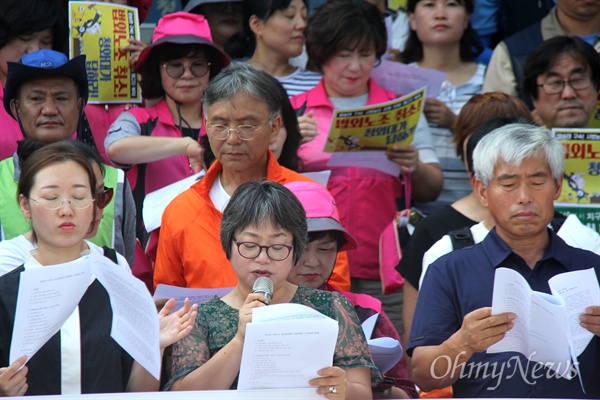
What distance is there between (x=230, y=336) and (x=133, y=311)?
0.41 m

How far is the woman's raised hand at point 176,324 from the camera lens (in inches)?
144

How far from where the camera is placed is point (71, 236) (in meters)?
4.02

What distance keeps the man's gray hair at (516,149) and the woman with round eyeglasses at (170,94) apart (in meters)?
1.72

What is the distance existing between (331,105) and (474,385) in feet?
7.82

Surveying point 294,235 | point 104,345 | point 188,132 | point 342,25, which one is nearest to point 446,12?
point 342,25

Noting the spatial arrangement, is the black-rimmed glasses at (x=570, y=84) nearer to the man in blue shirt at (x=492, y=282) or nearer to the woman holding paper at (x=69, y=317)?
the man in blue shirt at (x=492, y=282)

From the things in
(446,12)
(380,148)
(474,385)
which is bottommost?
Result: (474,385)

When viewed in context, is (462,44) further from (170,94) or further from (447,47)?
(170,94)

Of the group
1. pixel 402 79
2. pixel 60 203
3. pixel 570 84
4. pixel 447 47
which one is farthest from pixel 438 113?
pixel 60 203

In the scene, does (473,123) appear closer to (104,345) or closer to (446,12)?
(446,12)

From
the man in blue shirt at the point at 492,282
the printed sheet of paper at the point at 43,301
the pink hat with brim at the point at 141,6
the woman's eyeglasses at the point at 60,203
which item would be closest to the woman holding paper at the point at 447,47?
the pink hat with brim at the point at 141,6

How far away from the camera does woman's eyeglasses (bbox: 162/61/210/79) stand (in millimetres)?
5824

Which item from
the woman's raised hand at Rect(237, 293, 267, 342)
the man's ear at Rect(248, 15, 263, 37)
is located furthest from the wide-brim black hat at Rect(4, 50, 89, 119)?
the woman's raised hand at Rect(237, 293, 267, 342)

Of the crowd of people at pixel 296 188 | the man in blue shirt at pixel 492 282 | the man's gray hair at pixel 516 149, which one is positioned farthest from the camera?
the man's gray hair at pixel 516 149
